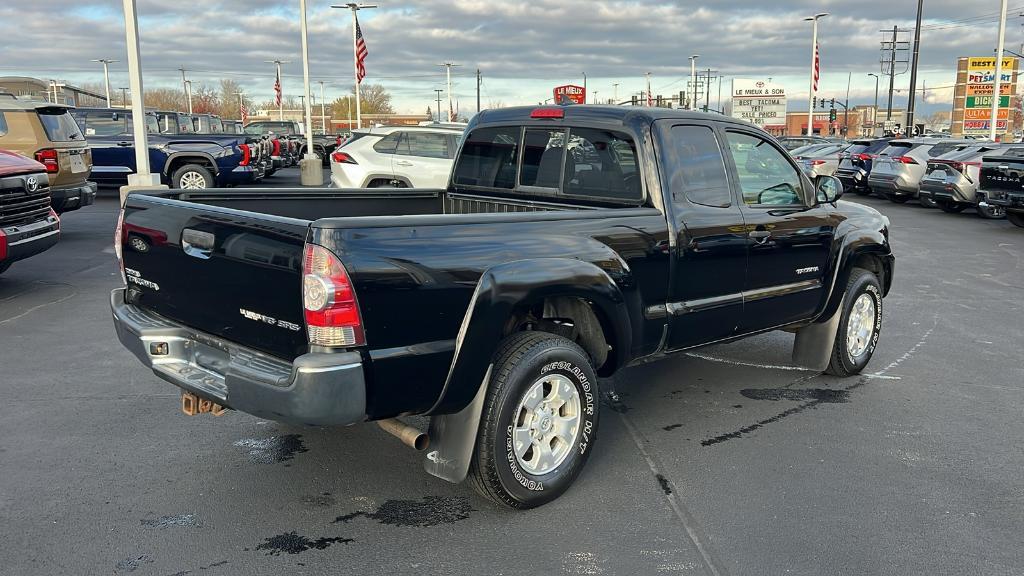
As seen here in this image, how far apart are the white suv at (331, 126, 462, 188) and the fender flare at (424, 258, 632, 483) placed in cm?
1132

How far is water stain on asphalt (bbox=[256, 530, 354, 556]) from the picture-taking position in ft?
11.6

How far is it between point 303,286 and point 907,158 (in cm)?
2084

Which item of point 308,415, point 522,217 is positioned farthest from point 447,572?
point 522,217

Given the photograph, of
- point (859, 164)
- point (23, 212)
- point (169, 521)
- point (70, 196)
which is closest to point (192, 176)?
point (70, 196)

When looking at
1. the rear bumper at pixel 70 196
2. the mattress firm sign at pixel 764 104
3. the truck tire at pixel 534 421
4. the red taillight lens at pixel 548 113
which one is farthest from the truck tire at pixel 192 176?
the mattress firm sign at pixel 764 104

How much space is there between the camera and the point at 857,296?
612 cm

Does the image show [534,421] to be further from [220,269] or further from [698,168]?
[698,168]

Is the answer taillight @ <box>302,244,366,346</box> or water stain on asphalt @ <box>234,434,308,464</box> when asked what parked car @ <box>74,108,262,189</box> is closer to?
water stain on asphalt @ <box>234,434,308,464</box>

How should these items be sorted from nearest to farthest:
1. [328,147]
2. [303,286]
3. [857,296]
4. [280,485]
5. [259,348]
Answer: [303,286] < [259,348] < [280,485] < [857,296] < [328,147]

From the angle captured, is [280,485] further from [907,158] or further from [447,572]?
[907,158]

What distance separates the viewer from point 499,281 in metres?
3.65

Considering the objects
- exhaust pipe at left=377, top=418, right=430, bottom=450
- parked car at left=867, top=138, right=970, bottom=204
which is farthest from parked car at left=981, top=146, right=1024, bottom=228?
exhaust pipe at left=377, top=418, right=430, bottom=450

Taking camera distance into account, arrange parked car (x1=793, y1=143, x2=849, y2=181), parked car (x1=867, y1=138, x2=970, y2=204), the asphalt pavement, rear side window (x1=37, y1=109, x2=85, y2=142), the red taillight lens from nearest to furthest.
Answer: the asphalt pavement, the red taillight lens, rear side window (x1=37, y1=109, x2=85, y2=142), parked car (x1=867, y1=138, x2=970, y2=204), parked car (x1=793, y1=143, x2=849, y2=181)

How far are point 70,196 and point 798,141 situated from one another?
29.3m
